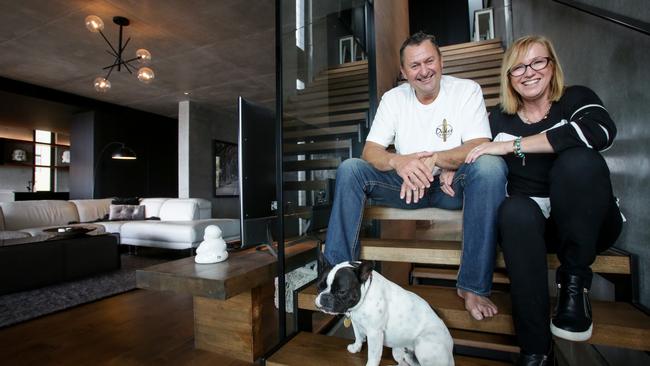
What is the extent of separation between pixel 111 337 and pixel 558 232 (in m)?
2.39

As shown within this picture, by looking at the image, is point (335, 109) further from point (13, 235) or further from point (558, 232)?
point (13, 235)

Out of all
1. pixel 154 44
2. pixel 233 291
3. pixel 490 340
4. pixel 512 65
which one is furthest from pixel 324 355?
pixel 154 44

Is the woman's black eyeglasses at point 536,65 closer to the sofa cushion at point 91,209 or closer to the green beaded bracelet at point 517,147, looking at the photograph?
the green beaded bracelet at point 517,147

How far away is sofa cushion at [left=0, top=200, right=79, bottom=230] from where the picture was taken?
181 inches

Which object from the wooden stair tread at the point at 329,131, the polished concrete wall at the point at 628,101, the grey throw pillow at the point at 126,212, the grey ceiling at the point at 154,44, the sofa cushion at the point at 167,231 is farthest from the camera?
the grey throw pillow at the point at 126,212

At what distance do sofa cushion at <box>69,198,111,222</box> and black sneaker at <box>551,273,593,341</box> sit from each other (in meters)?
6.50

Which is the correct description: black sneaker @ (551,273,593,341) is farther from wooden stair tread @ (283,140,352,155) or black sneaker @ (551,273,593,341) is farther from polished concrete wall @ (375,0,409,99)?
polished concrete wall @ (375,0,409,99)

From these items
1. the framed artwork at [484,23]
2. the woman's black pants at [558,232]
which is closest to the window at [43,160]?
the woman's black pants at [558,232]

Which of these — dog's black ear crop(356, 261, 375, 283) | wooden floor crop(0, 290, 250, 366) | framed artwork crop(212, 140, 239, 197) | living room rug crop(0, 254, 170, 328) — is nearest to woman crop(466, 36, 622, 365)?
dog's black ear crop(356, 261, 375, 283)

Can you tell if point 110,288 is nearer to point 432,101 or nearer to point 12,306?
point 12,306

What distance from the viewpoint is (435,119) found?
1.42 metres

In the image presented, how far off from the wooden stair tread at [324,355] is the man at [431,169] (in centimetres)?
28

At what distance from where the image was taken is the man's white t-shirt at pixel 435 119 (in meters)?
1.35

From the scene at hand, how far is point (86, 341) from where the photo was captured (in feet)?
6.36
